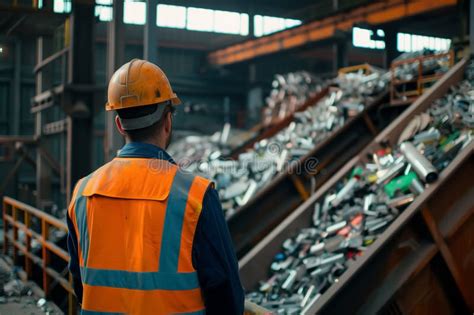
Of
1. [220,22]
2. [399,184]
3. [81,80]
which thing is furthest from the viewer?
[220,22]

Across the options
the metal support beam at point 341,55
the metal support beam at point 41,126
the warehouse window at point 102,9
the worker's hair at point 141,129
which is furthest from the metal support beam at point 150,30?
the metal support beam at point 341,55

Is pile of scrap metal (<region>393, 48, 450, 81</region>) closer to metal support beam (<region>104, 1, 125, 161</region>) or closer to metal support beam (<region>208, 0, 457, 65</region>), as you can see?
metal support beam (<region>208, 0, 457, 65</region>)

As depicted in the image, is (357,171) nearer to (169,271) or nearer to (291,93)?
(169,271)

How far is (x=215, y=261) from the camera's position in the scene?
1.65 meters

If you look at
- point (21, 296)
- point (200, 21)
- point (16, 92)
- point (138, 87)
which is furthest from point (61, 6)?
point (200, 21)

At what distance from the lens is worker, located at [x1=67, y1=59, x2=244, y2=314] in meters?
1.62

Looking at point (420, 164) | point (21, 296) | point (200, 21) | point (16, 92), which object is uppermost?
point (200, 21)

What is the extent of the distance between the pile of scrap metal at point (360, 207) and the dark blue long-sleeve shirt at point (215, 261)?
3140 mm

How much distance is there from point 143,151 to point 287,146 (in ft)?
25.1

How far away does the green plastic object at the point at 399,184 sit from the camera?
17.9ft

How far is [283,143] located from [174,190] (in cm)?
808

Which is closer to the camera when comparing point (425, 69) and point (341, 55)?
point (425, 69)

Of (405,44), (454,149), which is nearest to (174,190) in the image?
(454,149)

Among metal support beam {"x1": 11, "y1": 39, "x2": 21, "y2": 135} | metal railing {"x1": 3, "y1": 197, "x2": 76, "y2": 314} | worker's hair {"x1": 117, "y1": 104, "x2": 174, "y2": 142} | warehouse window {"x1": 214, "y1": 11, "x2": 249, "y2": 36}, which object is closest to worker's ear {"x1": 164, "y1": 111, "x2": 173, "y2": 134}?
worker's hair {"x1": 117, "y1": 104, "x2": 174, "y2": 142}
